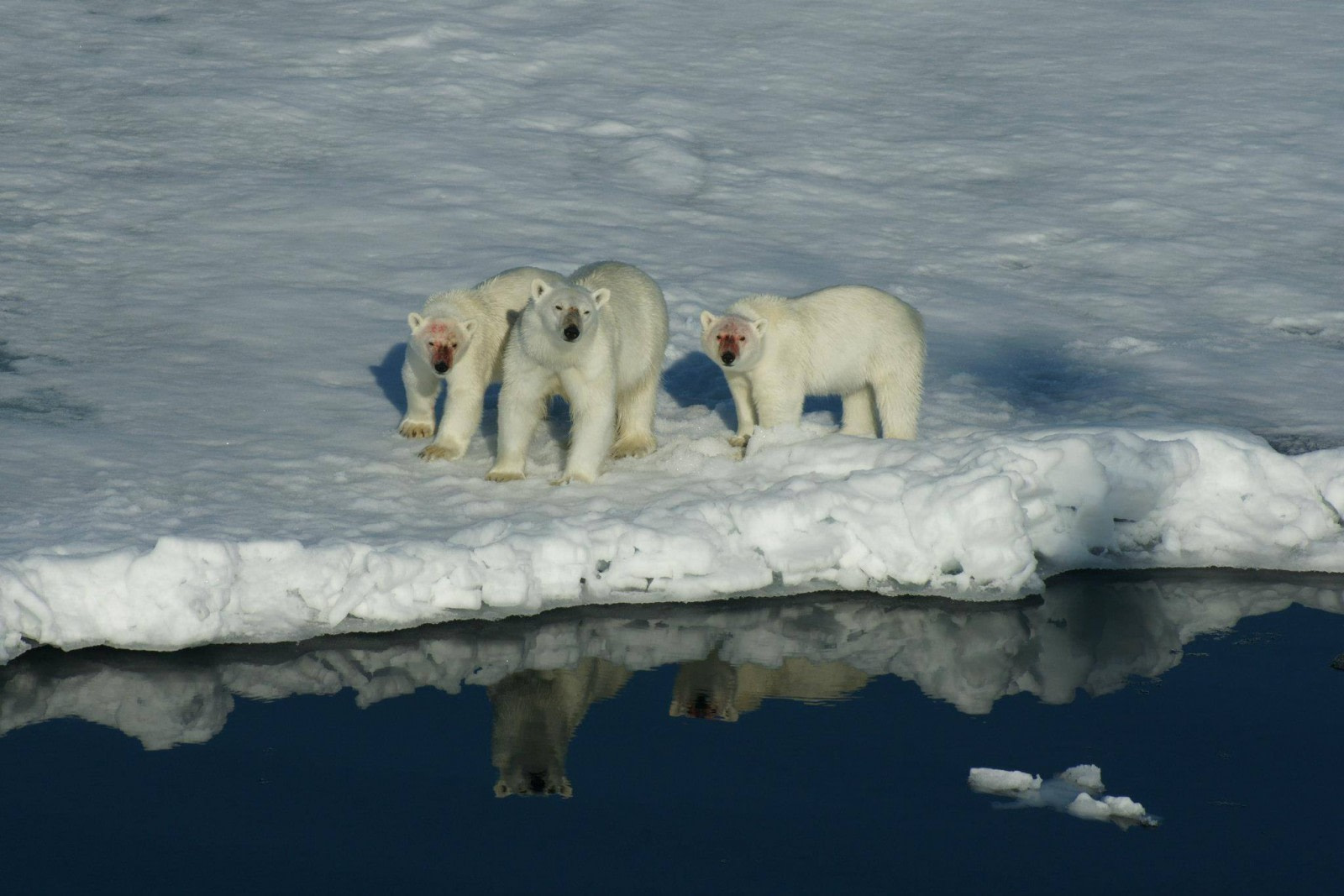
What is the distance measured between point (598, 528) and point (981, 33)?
12563mm

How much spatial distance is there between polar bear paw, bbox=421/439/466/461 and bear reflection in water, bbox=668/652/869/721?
2018 mm

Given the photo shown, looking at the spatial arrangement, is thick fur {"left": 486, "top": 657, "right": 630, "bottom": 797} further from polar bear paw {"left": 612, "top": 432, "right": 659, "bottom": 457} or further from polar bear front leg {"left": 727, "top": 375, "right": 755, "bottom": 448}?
polar bear front leg {"left": 727, "top": 375, "right": 755, "bottom": 448}

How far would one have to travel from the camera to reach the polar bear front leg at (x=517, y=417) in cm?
687

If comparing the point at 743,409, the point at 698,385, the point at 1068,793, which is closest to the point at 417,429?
the point at 743,409

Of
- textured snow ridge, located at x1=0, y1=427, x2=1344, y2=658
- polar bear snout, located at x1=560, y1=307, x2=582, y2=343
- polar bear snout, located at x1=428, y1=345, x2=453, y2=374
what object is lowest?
textured snow ridge, located at x1=0, y1=427, x2=1344, y2=658

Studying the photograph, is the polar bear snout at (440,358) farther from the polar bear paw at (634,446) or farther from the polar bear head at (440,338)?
the polar bear paw at (634,446)

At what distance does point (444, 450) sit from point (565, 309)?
102cm

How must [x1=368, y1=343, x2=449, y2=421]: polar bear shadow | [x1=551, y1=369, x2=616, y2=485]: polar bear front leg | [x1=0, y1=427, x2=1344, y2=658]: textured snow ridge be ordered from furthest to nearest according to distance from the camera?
[x1=368, y1=343, x2=449, y2=421]: polar bear shadow
[x1=551, y1=369, x2=616, y2=485]: polar bear front leg
[x1=0, y1=427, x2=1344, y2=658]: textured snow ridge

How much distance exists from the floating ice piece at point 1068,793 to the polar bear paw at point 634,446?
9.43ft

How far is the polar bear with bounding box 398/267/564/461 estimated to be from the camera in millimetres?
7035

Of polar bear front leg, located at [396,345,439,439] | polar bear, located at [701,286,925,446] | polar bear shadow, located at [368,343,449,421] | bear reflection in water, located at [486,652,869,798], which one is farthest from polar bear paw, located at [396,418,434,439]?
bear reflection in water, located at [486,652,869,798]

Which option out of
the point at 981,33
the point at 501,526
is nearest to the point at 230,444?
the point at 501,526

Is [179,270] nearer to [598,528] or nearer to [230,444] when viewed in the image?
[230,444]

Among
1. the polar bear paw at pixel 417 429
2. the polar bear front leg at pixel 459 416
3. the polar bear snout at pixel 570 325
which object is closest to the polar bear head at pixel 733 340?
the polar bear snout at pixel 570 325
